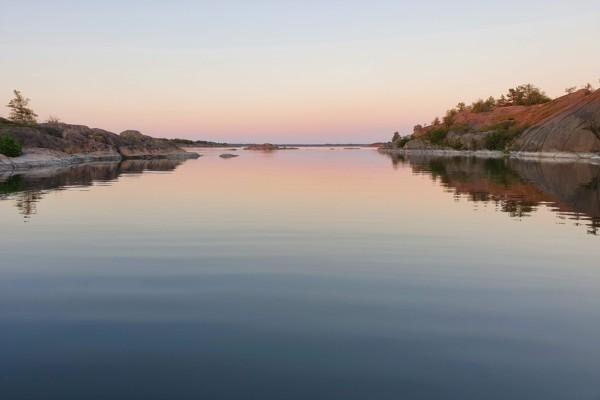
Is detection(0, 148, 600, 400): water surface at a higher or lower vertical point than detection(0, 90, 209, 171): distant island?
lower

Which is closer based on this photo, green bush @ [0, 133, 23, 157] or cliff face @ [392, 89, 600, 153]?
green bush @ [0, 133, 23, 157]

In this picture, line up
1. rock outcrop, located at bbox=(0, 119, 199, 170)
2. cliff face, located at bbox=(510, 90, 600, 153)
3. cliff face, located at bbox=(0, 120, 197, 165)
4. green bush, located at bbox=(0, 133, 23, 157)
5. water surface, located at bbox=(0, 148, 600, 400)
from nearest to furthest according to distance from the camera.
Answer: water surface, located at bbox=(0, 148, 600, 400)
green bush, located at bbox=(0, 133, 23, 157)
rock outcrop, located at bbox=(0, 119, 199, 170)
cliff face, located at bbox=(0, 120, 197, 165)
cliff face, located at bbox=(510, 90, 600, 153)

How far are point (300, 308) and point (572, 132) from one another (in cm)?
12518

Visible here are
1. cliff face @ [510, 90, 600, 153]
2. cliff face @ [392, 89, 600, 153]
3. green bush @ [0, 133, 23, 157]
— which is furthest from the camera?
cliff face @ [392, 89, 600, 153]

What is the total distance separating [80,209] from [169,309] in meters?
20.1

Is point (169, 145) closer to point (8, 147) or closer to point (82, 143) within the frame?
point (82, 143)

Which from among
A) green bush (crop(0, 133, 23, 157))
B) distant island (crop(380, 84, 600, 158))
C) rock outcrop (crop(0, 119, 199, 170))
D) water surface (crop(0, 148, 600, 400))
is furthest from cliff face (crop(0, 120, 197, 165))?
distant island (crop(380, 84, 600, 158))

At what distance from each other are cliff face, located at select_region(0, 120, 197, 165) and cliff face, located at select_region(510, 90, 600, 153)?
322 ft

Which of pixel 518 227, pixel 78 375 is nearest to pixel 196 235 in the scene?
pixel 78 375

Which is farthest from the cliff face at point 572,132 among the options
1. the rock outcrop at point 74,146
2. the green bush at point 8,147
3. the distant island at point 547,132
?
the green bush at point 8,147

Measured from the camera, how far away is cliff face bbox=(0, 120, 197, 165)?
10062cm

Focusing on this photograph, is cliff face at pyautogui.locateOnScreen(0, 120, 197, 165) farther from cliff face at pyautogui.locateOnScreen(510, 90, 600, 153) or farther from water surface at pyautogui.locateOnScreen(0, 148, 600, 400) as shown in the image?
cliff face at pyautogui.locateOnScreen(510, 90, 600, 153)

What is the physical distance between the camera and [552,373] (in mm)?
7707

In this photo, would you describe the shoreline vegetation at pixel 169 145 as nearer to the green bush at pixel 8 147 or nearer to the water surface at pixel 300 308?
the green bush at pixel 8 147
